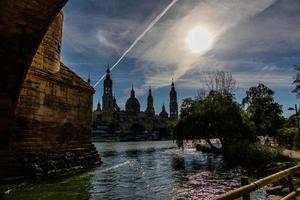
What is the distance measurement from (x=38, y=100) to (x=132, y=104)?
13893 centimetres

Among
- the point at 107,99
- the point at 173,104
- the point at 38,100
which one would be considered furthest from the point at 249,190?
the point at 173,104

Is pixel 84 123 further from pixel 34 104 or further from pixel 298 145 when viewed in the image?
pixel 298 145

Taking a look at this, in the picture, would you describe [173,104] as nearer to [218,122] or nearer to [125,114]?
[125,114]

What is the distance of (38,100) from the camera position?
49.2 feet

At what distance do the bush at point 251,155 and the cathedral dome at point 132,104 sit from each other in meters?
127

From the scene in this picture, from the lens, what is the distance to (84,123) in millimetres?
19672

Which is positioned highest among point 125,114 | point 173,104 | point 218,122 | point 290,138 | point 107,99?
point 173,104

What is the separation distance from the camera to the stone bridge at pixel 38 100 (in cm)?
827

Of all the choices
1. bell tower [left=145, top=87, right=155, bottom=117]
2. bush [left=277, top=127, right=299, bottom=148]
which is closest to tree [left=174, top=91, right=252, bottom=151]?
bush [left=277, top=127, right=299, bottom=148]

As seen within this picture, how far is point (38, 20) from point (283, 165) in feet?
40.2

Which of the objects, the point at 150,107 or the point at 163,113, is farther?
the point at 163,113

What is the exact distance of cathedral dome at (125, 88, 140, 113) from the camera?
501 ft

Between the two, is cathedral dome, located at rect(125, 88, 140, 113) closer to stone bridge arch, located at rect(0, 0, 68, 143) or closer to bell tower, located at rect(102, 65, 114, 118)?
bell tower, located at rect(102, 65, 114, 118)

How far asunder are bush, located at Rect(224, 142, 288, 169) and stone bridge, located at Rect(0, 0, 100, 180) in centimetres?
961
